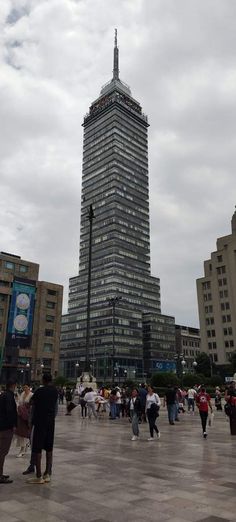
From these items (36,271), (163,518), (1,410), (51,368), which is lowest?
(163,518)

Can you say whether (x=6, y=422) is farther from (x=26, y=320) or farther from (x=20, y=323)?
(x=26, y=320)

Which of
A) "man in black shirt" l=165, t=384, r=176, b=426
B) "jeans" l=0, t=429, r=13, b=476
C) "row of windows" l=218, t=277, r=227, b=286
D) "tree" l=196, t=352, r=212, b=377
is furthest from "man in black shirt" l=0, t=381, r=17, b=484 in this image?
"row of windows" l=218, t=277, r=227, b=286

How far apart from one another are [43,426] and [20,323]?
7237cm

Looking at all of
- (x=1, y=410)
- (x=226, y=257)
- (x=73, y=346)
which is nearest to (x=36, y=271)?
(x=226, y=257)

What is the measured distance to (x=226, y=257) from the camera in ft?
304

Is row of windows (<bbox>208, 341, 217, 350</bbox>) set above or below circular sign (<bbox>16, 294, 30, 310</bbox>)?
below

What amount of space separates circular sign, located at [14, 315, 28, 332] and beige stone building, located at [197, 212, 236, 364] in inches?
1646

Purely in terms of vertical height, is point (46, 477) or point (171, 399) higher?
point (171, 399)

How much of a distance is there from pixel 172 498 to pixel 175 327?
497 feet

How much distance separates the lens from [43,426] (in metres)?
7.57

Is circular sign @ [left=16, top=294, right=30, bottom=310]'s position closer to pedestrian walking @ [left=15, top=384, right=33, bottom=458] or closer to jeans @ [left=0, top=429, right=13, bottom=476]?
pedestrian walking @ [left=15, top=384, right=33, bottom=458]

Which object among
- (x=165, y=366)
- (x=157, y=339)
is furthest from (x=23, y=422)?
(x=157, y=339)

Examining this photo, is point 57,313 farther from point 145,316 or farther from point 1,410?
point 1,410

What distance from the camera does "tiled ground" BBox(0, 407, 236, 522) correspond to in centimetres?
557
